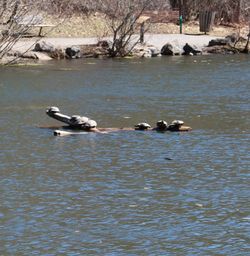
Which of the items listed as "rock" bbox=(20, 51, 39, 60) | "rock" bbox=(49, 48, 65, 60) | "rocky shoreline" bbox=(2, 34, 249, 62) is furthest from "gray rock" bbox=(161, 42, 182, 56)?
"rock" bbox=(20, 51, 39, 60)

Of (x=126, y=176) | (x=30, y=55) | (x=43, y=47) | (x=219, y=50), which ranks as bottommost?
(x=219, y=50)

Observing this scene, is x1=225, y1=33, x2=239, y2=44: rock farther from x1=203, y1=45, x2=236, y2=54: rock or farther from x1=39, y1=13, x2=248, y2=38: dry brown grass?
x1=39, y1=13, x2=248, y2=38: dry brown grass

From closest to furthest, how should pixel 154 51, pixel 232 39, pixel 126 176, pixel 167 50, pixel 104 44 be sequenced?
pixel 126 176
pixel 104 44
pixel 154 51
pixel 167 50
pixel 232 39

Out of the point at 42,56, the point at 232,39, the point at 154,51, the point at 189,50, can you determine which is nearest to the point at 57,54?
the point at 42,56

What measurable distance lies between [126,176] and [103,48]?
21.4 m

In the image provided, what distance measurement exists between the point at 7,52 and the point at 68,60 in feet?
11.7

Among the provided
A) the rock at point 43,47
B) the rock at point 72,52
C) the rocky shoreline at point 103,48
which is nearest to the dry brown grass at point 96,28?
the rocky shoreline at point 103,48

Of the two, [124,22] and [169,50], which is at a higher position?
[124,22]

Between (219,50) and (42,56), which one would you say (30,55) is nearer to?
(42,56)

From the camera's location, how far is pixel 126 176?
36.7ft

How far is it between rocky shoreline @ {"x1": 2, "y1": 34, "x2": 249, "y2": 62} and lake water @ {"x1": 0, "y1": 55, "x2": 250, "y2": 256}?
377 inches

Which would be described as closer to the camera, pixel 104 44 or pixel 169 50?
pixel 104 44

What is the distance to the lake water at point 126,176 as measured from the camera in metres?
8.41

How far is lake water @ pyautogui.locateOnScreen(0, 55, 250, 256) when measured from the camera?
841 centimetres
